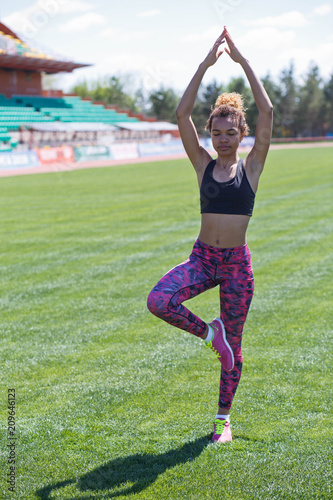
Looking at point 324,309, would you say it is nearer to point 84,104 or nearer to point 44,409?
point 44,409

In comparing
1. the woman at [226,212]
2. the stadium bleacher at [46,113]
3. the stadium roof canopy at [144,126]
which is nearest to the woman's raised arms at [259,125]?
the woman at [226,212]

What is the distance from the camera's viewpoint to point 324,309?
6891 mm

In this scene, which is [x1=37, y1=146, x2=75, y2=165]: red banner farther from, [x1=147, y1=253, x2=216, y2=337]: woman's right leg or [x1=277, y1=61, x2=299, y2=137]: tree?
[x1=277, y1=61, x2=299, y2=137]: tree

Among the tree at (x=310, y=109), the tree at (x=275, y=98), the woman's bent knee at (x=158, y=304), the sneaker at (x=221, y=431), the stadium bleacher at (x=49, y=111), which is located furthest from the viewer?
the tree at (x=310, y=109)

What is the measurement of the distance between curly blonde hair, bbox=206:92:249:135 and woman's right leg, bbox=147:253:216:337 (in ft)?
3.16

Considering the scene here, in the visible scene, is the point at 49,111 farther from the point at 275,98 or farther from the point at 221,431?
the point at 221,431

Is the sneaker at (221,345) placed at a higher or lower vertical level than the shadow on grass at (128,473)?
higher

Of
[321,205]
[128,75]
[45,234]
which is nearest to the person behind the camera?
[45,234]

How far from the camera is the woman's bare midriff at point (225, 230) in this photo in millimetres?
3744

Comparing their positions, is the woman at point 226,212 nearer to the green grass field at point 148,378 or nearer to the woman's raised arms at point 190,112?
the woman's raised arms at point 190,112

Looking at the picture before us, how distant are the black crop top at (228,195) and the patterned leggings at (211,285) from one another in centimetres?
26

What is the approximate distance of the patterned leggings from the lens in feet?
11.6

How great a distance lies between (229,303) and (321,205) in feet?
41.5

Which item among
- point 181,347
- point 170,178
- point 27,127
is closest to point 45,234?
point 181,347
